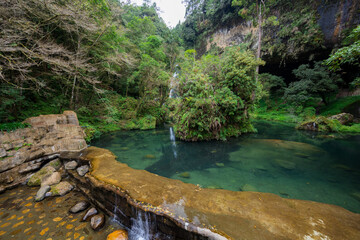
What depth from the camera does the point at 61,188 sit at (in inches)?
135

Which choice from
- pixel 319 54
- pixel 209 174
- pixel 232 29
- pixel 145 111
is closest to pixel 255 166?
pixel 209 174

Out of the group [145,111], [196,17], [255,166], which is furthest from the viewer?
[196,17]

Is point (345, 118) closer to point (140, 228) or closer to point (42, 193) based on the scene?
point (140, 228)

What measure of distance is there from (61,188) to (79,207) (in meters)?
1.04

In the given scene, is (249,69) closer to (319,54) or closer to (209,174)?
(209,174)

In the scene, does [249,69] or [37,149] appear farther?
[249,69]

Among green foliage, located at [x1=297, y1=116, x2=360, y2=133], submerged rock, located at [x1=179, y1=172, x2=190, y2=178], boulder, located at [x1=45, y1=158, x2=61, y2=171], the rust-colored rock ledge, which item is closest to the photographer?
the rust-colored rock ledge

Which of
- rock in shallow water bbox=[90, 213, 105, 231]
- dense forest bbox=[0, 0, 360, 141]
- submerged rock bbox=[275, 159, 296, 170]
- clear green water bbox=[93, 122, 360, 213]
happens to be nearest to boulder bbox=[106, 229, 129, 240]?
rock in shallow water bbox=[90, 213, 105, 231]

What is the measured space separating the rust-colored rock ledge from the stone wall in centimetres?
259

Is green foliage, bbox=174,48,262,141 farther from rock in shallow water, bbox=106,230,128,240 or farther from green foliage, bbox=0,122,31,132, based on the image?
green foliage, bbox=0,122,31,132

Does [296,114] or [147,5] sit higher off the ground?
[147,5]

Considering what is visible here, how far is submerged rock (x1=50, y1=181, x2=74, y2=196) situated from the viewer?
331 centimetres

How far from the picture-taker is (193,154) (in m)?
6.39

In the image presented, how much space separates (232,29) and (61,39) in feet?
90.0
